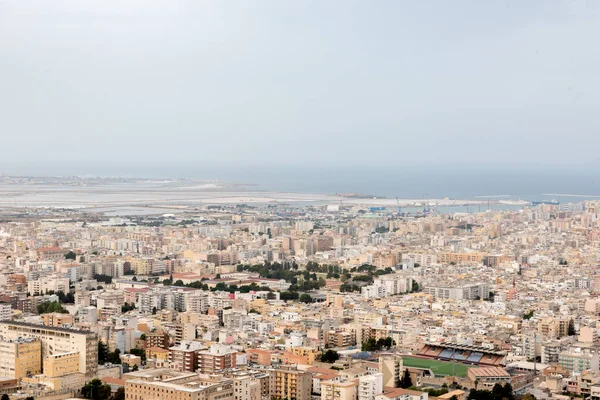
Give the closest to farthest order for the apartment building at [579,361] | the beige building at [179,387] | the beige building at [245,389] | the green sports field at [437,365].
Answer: the beige building at [179,387]
the beige building at [245,389]
the green sports field at [437,365]
the apartment building at [579,361]

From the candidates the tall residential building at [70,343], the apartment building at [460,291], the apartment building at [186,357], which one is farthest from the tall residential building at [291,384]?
the apartment building at [460,291]

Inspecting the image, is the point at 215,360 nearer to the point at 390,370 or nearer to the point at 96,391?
the point at 96,391

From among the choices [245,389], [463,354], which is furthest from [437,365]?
[245,389]

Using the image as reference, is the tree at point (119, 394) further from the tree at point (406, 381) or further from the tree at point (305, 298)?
the tree at point (305, 298)

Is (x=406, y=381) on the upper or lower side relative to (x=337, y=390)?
lower

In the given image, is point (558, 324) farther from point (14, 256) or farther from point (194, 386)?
point (14, 256)

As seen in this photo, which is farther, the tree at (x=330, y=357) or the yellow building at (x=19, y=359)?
the tree at (x=330, y=357)

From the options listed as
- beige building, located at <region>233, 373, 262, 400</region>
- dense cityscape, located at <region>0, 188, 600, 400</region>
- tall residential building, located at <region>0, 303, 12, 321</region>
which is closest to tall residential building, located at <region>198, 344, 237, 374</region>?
dense cityscape, located at <region>0, 188, 600, 400</region>
